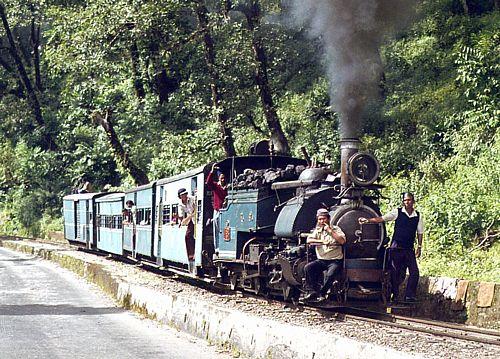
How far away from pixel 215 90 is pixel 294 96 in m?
3.75

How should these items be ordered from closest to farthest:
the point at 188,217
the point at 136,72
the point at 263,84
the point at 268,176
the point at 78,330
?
the point at 78,330 → the point at 268,176 → the point at 188,217 → the point at 263,84 → the point at 136,72

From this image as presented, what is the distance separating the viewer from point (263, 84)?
2488cm

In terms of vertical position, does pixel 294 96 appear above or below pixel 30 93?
below

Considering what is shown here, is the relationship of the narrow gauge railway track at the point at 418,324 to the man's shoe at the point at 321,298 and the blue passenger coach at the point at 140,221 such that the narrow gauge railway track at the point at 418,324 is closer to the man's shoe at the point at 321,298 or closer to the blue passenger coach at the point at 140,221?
the man's shoe at the point at 321,298

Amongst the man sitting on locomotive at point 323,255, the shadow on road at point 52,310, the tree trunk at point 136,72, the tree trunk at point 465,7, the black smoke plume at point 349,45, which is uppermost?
the tree trunk at point 465,7

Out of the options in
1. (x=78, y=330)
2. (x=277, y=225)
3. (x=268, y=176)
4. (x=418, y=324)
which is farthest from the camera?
(x=268, y=176)

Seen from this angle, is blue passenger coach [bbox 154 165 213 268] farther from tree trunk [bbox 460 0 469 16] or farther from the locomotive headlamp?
tree trunk [bbox 460 0 469 16]

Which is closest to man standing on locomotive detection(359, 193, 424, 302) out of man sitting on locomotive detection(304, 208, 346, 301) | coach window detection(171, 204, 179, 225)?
man sitting on locomotive detection(304, 208, 346, 301)

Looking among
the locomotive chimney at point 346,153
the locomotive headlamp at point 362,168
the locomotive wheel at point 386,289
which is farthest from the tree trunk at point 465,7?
the locomotive wheel at point 386,289

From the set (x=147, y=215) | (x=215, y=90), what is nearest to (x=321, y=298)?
(x=147, y=215)

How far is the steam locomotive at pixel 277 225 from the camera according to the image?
12469mm

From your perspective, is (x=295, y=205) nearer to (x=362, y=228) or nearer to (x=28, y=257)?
(x=362, y=228)

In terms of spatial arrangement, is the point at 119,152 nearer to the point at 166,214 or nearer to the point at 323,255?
the point at 166,214

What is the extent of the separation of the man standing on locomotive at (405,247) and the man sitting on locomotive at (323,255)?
2.70ft
